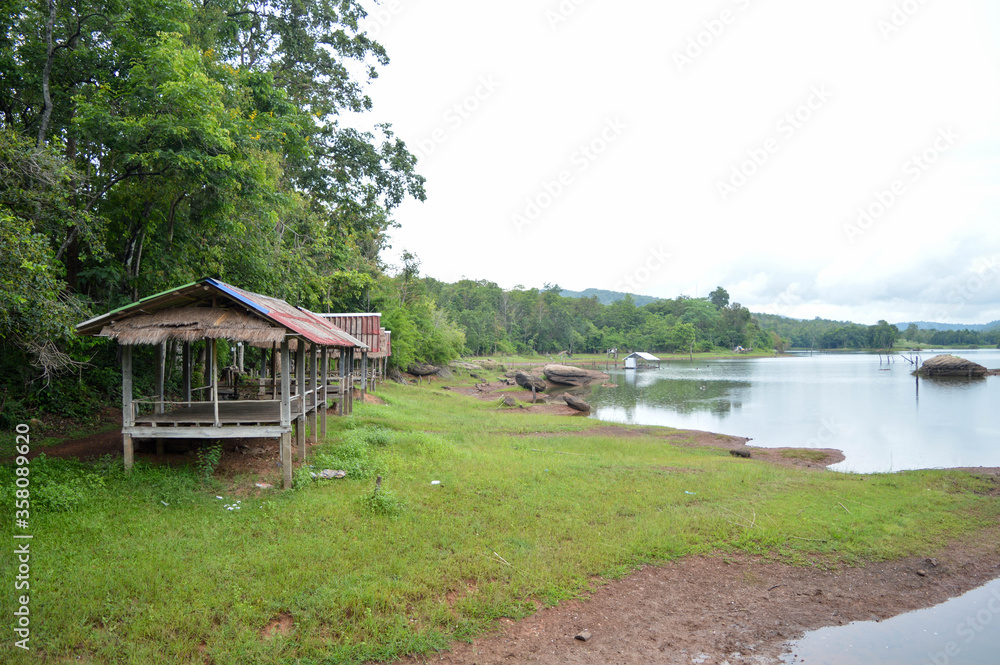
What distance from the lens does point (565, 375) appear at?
5288 centimetres

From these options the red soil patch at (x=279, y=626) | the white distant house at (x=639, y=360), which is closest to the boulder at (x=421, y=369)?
the white distant house at (x=639, y=360)

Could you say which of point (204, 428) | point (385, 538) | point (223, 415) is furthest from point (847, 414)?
point (204, 428)

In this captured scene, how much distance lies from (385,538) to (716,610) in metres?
4.60

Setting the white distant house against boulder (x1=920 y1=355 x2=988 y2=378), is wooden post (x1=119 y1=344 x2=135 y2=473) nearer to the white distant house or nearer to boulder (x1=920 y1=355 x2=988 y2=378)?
the white distant house

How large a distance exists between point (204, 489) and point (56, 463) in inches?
111

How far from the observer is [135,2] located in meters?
12.2

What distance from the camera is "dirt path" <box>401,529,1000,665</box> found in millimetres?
5793

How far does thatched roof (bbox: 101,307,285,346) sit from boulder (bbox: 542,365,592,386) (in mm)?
44444

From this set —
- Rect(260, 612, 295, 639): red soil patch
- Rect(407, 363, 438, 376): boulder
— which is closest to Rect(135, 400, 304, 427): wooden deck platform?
Rect(260, 612, 295, 639): red soil patch

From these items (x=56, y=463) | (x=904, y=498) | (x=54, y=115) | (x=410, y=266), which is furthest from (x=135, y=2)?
(x=410, y=266)

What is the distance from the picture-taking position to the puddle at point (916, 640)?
6109mm

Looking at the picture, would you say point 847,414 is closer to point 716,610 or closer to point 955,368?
point 716,610

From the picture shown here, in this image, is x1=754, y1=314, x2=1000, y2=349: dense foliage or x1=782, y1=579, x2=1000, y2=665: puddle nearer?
x1=782, y1=579, x2=1000, y2=665: puddle

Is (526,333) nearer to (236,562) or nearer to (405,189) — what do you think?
(405,189)
